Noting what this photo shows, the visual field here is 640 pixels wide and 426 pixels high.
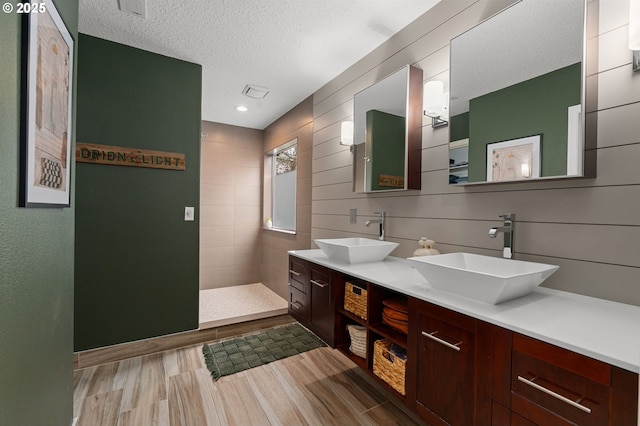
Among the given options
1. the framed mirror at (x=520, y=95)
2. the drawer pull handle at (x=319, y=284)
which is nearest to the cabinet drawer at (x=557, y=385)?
the framed mirror at (x=520, y=95)

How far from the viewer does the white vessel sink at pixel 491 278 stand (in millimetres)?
1114

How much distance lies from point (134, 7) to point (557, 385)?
295cm

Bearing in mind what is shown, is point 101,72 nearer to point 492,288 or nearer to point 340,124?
point 340,124

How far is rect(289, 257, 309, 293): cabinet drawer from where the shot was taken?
2204 mm

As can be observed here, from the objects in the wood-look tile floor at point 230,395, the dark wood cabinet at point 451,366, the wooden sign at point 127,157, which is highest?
the wooden sign at point 127,157

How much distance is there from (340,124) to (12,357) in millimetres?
2645

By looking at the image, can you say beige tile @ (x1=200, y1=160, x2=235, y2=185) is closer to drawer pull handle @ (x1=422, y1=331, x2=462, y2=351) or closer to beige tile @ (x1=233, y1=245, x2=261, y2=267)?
beige tile @ (x1=233, y1=245, x2=261, y2=267)

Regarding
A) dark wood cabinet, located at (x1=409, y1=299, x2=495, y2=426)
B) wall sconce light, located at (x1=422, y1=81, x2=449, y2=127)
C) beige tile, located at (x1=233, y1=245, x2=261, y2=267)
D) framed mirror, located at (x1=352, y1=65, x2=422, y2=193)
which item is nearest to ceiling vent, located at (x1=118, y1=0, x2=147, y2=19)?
framed mirror, located at (x1=352, y1=65, x2=422, y2=193)

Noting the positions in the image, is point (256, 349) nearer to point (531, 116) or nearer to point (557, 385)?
point (557, 385)

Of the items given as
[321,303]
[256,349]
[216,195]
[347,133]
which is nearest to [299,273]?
[321,303]

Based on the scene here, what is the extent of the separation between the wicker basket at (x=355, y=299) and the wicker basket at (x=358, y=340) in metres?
0.12

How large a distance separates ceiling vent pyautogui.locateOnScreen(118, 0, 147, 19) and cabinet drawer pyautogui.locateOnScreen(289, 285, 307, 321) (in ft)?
7.40

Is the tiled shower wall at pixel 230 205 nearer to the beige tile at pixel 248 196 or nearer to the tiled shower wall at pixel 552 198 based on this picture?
the beige tile at pixel 248 196

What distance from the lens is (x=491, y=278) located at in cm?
110
